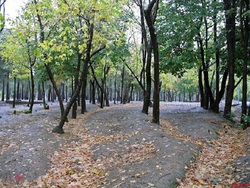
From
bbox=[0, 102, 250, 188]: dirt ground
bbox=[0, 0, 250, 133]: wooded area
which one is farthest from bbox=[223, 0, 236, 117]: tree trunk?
bbox=[0, 102, 250, 188]: dirt ground

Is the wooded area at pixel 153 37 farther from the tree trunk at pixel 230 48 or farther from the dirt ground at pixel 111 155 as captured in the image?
the dirt ground at pixel 111 155

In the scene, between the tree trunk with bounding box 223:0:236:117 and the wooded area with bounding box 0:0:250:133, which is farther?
the tree trunk with bounding box 223:0:236:117

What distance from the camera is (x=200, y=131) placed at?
38.7 ft

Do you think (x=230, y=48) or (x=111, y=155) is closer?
(x=111, y=155)

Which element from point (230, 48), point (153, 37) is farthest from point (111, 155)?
point (230, 48)

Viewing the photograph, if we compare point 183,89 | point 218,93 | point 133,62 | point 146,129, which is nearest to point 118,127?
point 146,129

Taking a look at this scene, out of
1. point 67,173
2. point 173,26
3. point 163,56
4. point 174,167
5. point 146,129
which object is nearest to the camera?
point 174,167

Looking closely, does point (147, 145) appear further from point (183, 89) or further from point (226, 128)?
point (183, 89)

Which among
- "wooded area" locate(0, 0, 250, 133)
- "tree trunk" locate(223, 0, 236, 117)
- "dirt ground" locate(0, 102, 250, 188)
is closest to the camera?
"dirt ground" locate(0, 102, 250, 188)

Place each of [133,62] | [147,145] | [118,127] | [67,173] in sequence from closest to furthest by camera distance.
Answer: [67,173]
[147,145]
[118,127]
[133,62]

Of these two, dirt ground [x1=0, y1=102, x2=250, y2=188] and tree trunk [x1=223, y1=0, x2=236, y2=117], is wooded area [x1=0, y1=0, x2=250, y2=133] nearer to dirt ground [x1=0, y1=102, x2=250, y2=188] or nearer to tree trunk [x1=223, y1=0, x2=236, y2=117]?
tree trunk [x1=223, y1=0, x2=236, y2=117]

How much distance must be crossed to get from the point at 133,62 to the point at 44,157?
88.8 ft

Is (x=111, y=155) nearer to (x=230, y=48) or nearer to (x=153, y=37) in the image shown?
(x=153, y=37)

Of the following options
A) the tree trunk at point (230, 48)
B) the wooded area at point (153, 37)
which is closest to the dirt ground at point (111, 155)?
the wooded area at point (153, 37)
